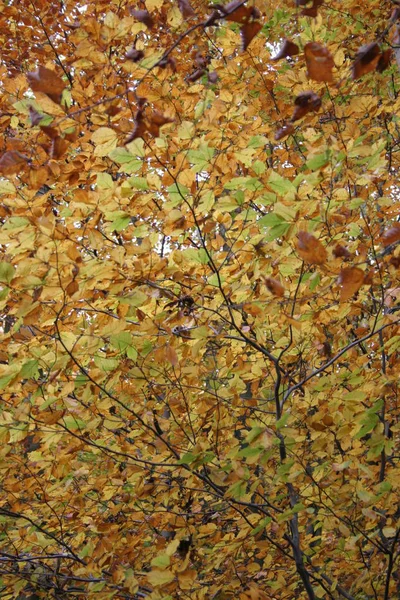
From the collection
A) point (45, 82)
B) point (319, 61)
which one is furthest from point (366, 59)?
point (45, 82)

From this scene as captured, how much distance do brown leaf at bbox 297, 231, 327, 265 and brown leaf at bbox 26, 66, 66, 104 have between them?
31.1 inches

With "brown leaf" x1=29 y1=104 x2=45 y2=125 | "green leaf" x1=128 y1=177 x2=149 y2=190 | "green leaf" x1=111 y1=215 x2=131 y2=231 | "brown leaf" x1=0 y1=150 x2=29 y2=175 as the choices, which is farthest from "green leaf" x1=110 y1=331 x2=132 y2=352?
"brown leaf" x1=29 y1=104 x2=45 y2=125

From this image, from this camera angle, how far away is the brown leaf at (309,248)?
1.40 metres

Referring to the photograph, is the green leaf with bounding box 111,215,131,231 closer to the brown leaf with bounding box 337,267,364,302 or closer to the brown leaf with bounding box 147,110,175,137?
the brown leaf with bounding box 147,110,175,137

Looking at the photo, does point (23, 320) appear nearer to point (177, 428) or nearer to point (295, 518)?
point (177, 428)

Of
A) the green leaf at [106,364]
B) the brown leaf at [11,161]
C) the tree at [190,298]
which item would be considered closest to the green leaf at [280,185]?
the tree at [190,298]

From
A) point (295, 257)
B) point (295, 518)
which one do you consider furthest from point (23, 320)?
point (295, 518)

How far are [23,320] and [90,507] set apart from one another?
2.12 meters

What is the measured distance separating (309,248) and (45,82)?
2.83ft

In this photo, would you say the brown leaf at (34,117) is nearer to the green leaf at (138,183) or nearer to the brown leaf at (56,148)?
the brown leaf at (56,148)

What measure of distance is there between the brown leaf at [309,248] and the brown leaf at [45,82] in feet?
2.59

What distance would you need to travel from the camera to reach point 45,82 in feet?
3.98

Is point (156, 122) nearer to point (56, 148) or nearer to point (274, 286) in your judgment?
point (56, 148)

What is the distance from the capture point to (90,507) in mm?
3273
